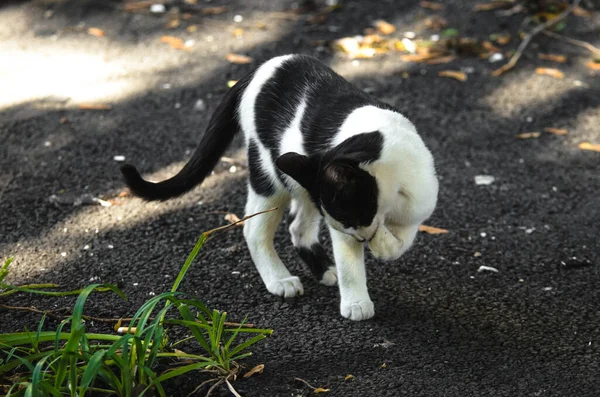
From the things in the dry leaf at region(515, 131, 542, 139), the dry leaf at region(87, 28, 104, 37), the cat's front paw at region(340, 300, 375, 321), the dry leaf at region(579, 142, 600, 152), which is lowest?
the dry leaf at region(87, 28, 104, 37)

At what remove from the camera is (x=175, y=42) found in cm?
673

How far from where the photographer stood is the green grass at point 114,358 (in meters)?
2.70

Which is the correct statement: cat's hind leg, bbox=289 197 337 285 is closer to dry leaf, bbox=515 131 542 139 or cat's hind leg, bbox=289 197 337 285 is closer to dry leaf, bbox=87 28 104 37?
dry leaf, bbox=515 131 542 139

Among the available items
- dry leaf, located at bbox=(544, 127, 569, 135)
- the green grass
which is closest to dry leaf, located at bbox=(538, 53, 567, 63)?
dry leaf, located at bbox=(544, 127, 569, 135)

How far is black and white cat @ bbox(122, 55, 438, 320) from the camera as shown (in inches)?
124

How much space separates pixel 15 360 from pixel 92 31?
14.5 ft

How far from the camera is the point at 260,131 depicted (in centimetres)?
376

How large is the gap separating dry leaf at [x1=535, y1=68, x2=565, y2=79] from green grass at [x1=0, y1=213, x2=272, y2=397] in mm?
3672

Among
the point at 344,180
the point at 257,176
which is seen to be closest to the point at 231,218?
the point at 257,176

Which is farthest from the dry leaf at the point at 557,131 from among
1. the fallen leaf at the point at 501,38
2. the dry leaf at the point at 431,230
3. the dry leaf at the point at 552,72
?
the dry leaf at the point at 431,230

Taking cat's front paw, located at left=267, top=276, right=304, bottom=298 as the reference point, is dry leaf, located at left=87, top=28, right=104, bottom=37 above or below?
below

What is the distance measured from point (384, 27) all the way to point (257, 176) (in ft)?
11.3

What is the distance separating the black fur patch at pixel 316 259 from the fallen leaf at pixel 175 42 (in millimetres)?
3148

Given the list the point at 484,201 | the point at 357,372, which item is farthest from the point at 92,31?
the point at 357,372
